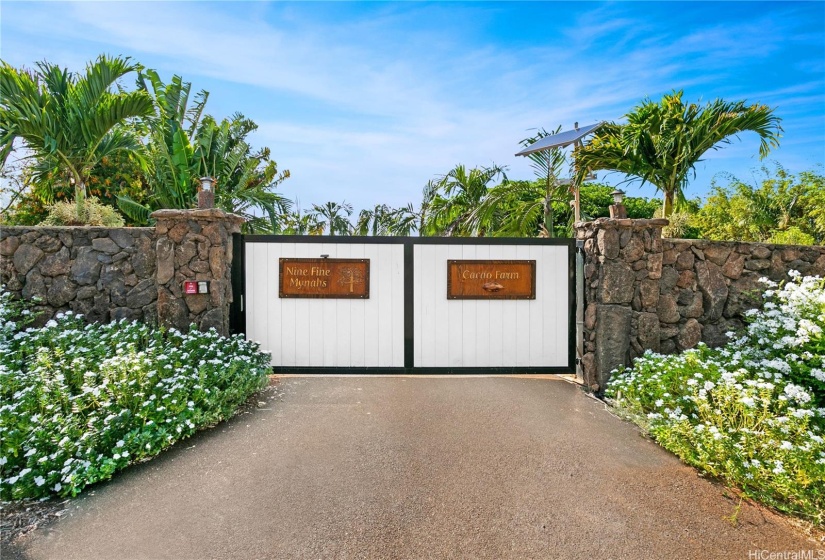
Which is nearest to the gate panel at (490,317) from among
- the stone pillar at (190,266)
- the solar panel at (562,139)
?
the stone pillar at (190,266)

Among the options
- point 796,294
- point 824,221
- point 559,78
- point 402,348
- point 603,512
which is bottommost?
point 603,512

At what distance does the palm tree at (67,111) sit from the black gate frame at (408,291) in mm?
4195

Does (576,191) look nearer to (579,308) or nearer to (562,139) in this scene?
(562,139)

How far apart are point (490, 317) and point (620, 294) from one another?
1480 millimetres

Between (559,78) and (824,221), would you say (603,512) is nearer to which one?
(559,78)

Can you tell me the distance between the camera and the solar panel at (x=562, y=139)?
829 cm

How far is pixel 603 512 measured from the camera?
2.65 meters

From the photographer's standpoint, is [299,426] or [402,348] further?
[402,348]

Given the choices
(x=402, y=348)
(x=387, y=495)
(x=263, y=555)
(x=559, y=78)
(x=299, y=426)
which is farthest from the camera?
(x=559, y=78)

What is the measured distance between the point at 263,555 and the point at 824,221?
15143mm

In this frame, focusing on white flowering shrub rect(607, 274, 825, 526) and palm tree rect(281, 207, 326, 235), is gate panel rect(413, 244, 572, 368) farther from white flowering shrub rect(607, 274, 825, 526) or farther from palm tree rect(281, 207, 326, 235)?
palm tree rect(281, 207, 326, 235)

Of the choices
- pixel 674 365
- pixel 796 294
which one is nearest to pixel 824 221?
pixel 796 294

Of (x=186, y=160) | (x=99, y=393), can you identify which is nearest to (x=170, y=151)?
(x=186, y=160)

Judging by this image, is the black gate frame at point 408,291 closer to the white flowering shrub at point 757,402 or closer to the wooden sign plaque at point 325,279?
→ the wooden sign plaque at point 325,279
